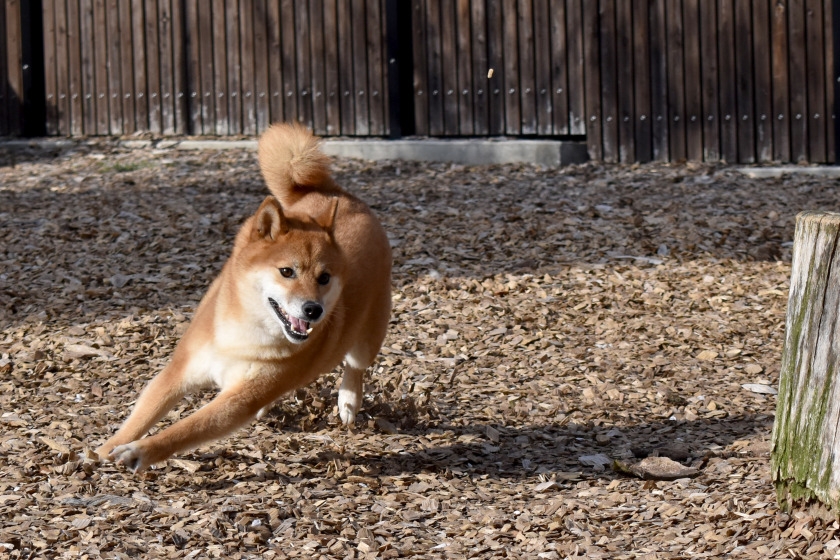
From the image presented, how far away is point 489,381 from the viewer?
18.5 feet

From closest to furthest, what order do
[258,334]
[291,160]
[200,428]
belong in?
[200,428], [258,334], [291,160]

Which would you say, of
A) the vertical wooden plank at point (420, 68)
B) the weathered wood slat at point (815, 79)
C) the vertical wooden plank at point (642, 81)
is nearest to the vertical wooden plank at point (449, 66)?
the vertical wooden plank at point (420, 68)

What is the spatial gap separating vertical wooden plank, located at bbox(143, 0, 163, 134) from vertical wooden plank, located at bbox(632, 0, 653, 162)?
4574 mm

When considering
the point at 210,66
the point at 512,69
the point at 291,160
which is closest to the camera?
the point at 291,160

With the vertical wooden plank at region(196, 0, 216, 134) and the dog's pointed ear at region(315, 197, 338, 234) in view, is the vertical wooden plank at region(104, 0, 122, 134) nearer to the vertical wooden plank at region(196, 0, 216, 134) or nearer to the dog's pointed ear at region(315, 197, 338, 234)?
the vertical wooden plank at region(196, 0, 216, 134)

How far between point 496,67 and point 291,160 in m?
5.27

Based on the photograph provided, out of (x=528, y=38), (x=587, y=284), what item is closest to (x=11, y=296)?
(x=587, y=284)

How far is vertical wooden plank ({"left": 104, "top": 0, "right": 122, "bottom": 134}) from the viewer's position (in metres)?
10.6

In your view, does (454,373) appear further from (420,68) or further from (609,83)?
(420,68)

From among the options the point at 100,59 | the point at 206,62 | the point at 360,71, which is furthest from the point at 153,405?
the point at 100,59

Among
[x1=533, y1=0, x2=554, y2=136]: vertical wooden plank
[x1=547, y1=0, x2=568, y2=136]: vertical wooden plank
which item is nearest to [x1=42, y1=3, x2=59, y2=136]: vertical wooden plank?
[x1=533, y1=0, x2=554, y2=136]: vertical wooden plank

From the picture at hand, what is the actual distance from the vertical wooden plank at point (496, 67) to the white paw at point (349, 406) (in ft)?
17.6

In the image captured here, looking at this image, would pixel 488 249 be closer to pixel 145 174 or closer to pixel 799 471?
pixel 145 174

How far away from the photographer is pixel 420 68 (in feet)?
32.9
